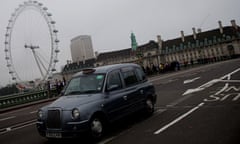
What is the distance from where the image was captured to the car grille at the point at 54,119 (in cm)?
576

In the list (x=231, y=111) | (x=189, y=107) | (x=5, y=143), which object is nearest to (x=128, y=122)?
(x=189, y=107)

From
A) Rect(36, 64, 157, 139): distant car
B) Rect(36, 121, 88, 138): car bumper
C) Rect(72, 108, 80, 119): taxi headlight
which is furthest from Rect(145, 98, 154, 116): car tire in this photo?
Rect(72, 108, 80, 119): taxi headlight

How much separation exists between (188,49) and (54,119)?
4938 inches

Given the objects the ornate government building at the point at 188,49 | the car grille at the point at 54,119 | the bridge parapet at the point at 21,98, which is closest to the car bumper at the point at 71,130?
the car grille at the point at 54,119

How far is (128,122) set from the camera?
26.2 feet

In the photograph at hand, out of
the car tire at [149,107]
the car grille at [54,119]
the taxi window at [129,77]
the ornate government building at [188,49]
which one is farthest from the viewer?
the ornate government building at [188,49]

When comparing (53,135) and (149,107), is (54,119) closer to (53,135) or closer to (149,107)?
(53,135)

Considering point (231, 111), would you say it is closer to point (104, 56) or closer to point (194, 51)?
point (194, 51)

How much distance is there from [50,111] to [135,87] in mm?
3082

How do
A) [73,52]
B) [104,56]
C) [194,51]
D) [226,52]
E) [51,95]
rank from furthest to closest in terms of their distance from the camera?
[104,56], [194,51], [226,52], [73,52], [51,95]

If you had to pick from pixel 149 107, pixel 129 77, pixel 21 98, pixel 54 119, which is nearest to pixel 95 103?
pixel 54 119

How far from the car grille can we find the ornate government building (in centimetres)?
9808

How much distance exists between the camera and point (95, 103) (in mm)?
6141

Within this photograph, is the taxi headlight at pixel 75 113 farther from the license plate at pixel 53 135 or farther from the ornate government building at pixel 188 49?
the ornate government building at pixel 188 49
